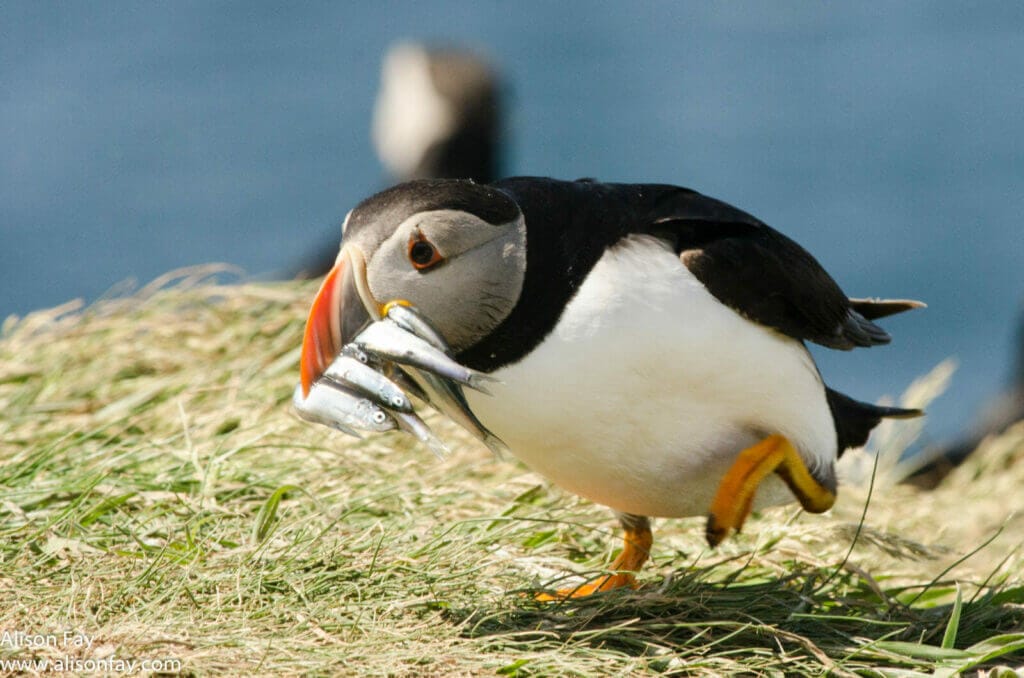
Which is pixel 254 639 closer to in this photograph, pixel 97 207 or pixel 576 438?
pixel 576 438

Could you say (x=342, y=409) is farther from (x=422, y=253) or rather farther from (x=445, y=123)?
(x=445, y=123)

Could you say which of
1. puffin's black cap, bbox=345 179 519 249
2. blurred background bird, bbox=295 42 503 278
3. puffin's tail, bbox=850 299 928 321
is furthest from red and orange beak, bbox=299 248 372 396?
blurred background bird, bbox=295 42 503 278

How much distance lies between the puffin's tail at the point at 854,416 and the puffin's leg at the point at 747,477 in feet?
1.49

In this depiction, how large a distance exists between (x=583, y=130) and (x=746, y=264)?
62.3 feet

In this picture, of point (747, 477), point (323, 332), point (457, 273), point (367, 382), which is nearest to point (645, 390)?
point (747, 477)

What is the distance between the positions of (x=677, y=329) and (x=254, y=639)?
4.02 ft

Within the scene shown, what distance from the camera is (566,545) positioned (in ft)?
13.8

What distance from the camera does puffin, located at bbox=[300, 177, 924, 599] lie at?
327cm

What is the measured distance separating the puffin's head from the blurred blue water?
43.2 ft

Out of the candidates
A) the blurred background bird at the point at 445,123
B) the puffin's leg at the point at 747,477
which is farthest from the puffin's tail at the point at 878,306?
the blurred background bird at the point at 445,123

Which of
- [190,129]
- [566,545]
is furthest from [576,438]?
[190,129]

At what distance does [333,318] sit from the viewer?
10.7ft

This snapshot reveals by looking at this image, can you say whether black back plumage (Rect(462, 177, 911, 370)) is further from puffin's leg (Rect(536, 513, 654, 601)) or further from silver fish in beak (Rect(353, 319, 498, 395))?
puffin's leg (Rect(536, 513, 654, 601))

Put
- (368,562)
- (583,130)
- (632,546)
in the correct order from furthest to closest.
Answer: (583,130), (632,546), (368,562)
